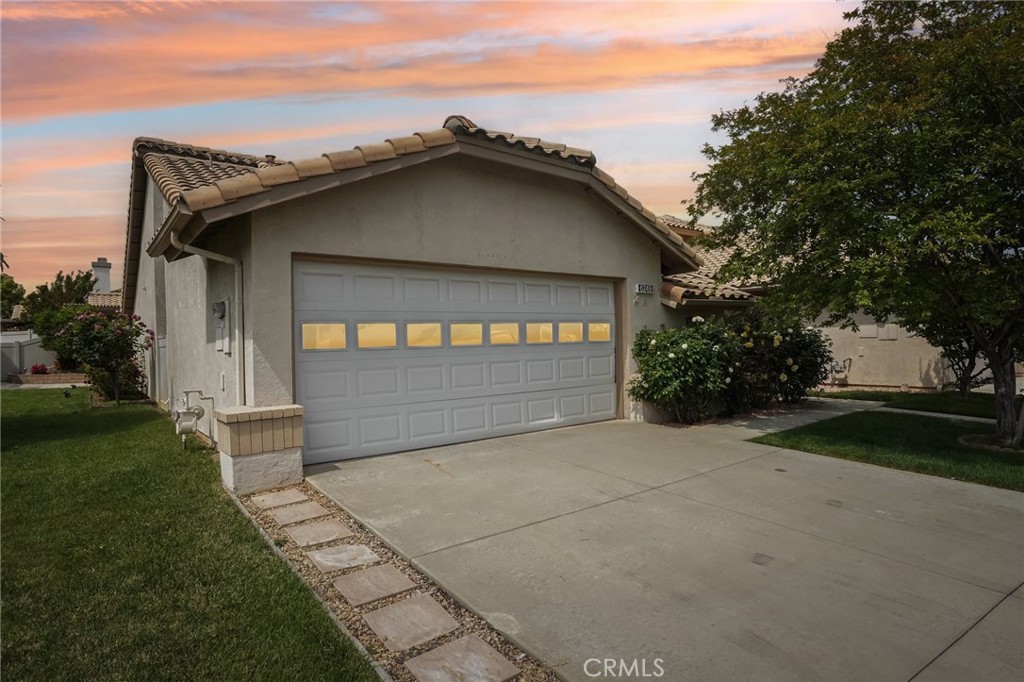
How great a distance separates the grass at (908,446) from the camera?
19.9ft

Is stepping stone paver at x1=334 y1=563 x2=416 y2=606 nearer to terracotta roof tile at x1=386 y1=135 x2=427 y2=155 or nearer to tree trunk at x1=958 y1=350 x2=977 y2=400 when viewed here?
terracotta roof tile at x1=386 y1=135 x2=427 y2=155

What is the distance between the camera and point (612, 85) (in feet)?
29.0

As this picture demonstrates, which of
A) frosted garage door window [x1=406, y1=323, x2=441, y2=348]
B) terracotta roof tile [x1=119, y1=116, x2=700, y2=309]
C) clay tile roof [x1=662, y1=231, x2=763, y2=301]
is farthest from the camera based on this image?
clay tile roof [x1=662, y1=231, x2=763, y2=301]

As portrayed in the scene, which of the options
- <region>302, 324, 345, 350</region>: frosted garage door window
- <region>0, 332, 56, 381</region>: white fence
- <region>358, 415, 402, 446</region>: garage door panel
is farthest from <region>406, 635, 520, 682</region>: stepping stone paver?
<region>0, 332, 56, 381</region>: white fence

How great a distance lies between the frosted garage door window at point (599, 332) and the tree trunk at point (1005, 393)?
17.2 ft

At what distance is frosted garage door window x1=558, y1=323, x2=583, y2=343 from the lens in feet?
28.9

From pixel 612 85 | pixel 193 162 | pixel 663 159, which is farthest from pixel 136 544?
pixel 663 159

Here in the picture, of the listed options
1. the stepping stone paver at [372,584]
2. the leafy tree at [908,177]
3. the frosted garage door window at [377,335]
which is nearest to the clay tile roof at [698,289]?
the leafy tree at [908,177]

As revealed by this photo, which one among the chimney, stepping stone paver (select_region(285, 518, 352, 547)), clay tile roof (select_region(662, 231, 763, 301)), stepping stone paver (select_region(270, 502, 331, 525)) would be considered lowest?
stepping stone paver (select_region(285, 518, 352, 547))

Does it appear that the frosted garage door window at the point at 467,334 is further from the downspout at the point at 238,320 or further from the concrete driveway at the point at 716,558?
the downspout at the point at 238,320

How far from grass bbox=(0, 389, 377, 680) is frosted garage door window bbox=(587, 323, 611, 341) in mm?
5788

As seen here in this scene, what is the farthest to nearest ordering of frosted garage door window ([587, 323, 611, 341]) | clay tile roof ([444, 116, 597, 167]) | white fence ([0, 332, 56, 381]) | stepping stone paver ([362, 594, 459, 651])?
white fence ([0, 332, 56, 381]) < frosted garage door window ([587, 323, 611, 341]) < clay tile roof ([444, 116, 597, 167]) < stepping stone paver ([362, 594, 459, 651])

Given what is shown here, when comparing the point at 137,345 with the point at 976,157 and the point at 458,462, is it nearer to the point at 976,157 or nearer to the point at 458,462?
the point at 458,462

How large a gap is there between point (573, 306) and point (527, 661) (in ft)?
21.8
